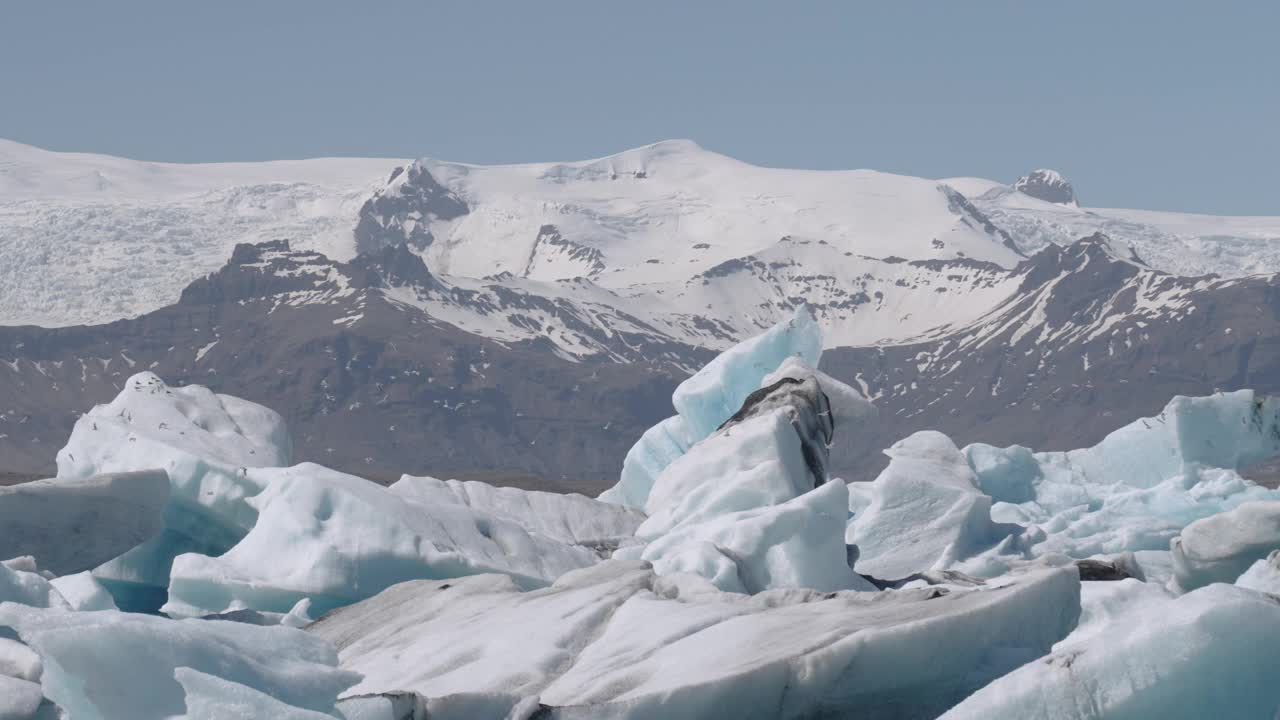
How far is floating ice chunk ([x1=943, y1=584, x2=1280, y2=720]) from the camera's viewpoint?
9.95m

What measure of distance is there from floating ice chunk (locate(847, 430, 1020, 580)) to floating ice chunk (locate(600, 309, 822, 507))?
625cm

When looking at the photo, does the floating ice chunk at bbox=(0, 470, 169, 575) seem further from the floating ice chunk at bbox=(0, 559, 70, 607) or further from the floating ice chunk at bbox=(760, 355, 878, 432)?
the floating ice chunk at bbox=(760, 355, 878, 432)

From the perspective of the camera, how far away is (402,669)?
13125 mm

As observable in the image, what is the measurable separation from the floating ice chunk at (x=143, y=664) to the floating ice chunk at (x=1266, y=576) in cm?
784

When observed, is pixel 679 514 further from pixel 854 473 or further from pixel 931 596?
pixel 854 473

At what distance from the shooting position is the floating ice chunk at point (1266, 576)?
48.2 feet

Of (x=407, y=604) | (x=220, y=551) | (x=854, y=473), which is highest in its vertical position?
(x=407, y=604)

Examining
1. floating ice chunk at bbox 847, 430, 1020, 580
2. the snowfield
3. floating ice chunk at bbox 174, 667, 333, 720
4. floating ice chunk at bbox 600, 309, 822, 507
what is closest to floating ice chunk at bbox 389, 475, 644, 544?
the snowfield

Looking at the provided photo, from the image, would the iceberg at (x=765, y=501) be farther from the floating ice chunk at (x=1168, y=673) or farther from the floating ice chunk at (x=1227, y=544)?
the floating ice chunk at (x=1168, y=673)

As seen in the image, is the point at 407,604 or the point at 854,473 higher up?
the point at 407,604

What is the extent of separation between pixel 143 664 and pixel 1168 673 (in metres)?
6.12

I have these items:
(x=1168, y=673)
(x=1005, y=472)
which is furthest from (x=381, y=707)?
(x=1005, y=472)

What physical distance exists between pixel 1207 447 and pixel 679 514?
15480mm

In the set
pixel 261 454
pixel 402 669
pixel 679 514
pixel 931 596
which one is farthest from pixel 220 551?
pixel 931 596
